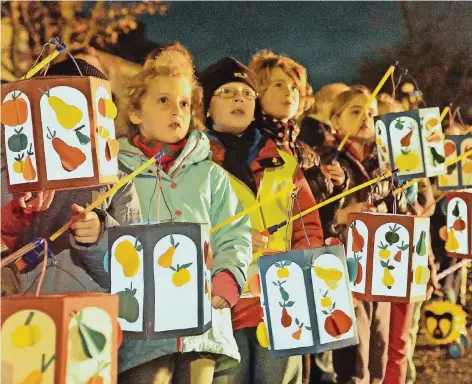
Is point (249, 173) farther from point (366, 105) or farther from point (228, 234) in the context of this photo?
point (366, 105)

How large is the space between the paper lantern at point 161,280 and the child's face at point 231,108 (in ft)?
2.19

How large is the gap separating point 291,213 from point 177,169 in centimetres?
44

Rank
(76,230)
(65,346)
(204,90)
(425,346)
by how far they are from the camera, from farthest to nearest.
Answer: (425,346) < (204,90) < (76,230) < (65,346)

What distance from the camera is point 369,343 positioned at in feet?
8.29

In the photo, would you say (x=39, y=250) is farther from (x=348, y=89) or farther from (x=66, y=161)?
(x=348, y=89)

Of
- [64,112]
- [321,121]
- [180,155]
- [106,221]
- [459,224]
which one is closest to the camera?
[64,112]

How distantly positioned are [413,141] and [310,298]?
2.55ft

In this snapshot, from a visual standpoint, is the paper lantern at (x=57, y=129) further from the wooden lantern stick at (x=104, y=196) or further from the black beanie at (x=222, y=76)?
the black beanie at (x=222, y=76)

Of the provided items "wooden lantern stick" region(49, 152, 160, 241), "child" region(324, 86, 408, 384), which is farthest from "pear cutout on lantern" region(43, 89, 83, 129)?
"child" region(324, 86, 408, 384)

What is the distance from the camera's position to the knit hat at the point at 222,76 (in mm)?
2195

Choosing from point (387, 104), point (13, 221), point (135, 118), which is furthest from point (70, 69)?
point (387, 104)

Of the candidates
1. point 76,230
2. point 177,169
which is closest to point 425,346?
point 177,169

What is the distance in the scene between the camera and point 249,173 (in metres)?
2.22

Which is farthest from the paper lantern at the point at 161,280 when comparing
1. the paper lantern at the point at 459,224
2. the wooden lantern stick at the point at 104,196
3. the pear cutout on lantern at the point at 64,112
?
the paper lantern at the point at 459,224
